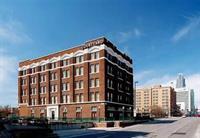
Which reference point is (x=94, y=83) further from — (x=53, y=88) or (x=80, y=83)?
(x=53, y=88)

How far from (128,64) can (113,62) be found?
46.6 ft

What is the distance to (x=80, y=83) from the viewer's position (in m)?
66.9

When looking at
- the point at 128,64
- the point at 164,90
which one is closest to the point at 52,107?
the point at 128,64

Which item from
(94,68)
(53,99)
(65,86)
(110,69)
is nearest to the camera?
(94,68)

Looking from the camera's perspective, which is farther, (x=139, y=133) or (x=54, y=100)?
(x=54, y=100)

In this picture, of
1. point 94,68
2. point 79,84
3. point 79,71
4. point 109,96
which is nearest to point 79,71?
point 79,71

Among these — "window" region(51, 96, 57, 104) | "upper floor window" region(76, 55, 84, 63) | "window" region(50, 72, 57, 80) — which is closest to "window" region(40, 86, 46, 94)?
"window" region(51, 96, 57, 104)

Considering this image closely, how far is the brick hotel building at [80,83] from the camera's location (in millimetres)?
63062

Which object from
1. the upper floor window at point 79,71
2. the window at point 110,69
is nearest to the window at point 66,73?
the upper floor window at point 79,71

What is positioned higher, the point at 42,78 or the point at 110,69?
the point at 110,69

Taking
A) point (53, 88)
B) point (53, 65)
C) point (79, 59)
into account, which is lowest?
point (53, 88)

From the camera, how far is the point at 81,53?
67.4 metres

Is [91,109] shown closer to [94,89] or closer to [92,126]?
[94,89]

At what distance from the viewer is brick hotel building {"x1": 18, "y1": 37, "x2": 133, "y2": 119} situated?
63.1m
